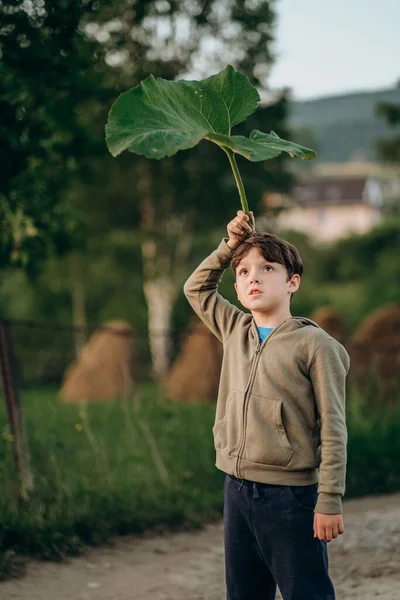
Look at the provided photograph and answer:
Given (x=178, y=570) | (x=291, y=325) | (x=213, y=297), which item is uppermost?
(x=213, y=297)

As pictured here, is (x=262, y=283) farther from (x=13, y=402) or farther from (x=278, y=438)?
(x=13, y=402)

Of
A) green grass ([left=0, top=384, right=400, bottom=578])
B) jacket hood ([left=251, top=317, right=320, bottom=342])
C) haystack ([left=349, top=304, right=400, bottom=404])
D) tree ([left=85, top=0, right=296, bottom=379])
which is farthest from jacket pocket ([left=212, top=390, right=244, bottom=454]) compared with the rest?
tree ([left=85, top=0, right=296, bottom=379])

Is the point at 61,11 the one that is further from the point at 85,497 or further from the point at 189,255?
the point at 189,255

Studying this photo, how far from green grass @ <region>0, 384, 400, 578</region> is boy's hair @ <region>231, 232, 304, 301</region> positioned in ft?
8.70

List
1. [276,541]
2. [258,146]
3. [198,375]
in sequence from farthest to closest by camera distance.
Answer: [198,375] → [276,541] → [258,146]

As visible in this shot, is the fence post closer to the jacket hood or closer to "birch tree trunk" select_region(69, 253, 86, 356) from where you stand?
the jacket hood

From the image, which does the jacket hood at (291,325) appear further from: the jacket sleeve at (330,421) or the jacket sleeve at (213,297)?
the jacket sleeve at (213,297)

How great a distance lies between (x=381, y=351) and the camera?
10.5 metres

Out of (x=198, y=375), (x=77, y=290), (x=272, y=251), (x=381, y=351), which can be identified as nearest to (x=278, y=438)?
(x=272, y=251)

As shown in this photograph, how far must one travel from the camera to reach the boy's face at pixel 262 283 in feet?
10.1

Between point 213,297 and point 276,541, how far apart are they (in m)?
0.91

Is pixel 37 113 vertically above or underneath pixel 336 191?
underneath

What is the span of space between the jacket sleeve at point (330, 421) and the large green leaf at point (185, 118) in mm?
671

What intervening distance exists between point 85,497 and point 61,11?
2953 millimetres
